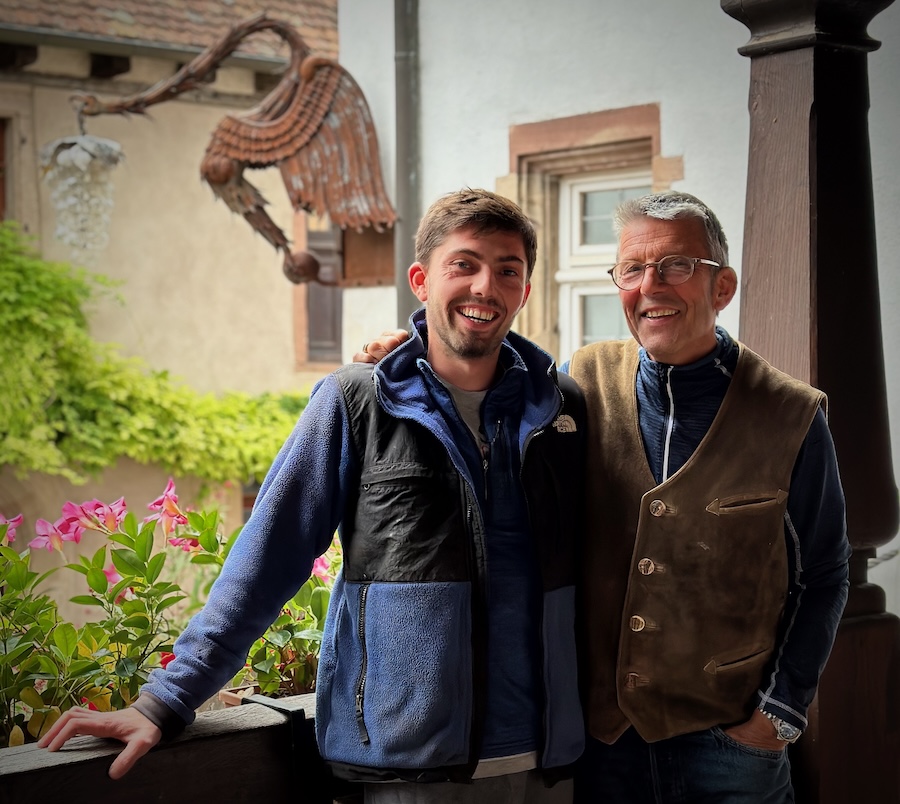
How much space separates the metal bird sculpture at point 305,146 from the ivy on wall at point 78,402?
427 centimetres

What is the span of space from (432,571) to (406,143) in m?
4.80

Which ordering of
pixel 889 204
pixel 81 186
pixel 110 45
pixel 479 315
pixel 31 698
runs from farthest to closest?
pixel 110 45, pixel 81 186, pixel 889 204, pixel 31 698, pixel 479 315

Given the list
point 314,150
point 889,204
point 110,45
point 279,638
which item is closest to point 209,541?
point 279,638

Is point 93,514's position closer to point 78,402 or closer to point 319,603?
point 319,603

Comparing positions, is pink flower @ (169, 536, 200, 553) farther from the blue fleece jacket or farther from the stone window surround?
the stone window surround

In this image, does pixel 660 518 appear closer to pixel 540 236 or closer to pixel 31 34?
pixel 540 236

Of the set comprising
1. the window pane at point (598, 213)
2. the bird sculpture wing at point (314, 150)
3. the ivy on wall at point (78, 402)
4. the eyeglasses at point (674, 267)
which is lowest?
the ivy on wall at point (78, 402)

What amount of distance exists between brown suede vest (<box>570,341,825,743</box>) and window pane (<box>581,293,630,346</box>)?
11.8ft

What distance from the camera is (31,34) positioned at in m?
11.8

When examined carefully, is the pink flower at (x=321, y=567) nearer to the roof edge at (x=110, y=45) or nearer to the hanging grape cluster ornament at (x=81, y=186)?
the hanging grape cluster ornament at (x=81, y=186)

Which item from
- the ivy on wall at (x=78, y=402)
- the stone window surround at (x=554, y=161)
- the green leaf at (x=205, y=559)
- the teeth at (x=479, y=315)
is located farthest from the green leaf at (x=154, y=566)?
the ivy on wall at (x=78, y=402)

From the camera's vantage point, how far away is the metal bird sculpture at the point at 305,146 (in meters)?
6.75

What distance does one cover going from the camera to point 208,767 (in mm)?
2086

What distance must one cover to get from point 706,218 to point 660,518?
0.55 meters
